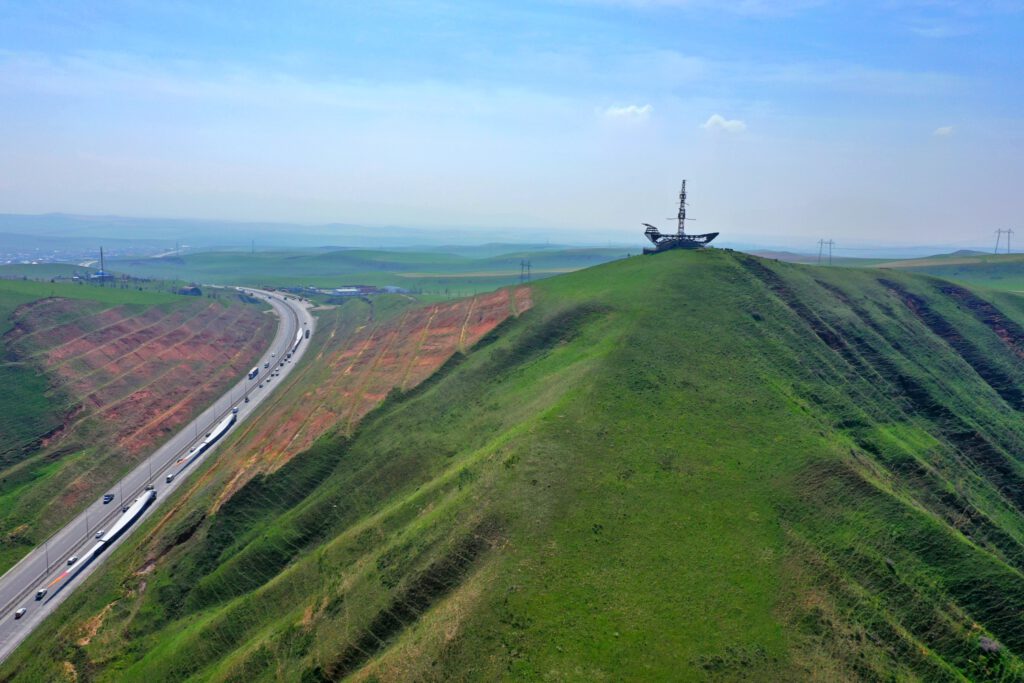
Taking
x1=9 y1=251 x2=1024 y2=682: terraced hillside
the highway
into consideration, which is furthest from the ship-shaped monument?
the highway

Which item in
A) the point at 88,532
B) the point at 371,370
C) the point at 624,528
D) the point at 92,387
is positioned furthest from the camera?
the point at 92,387

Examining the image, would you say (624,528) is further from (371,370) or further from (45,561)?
(45,561)

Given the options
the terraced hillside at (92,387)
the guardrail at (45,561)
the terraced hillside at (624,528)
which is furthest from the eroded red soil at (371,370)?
the terraced hillside at (92,387)

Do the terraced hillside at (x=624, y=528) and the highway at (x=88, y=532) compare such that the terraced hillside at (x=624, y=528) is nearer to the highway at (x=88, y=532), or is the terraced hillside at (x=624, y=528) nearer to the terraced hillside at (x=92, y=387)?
the highway at (x=88, y=532)

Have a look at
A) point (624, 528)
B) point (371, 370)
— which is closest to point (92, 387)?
point (371, 370)

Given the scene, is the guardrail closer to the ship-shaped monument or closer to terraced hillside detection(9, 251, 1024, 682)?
terraced hillside detection(9, 251, 1024, 682)

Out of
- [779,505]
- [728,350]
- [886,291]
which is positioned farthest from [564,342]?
[886,291]

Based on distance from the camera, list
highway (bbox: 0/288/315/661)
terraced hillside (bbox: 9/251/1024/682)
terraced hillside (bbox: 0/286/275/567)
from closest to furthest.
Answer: terraced hillside (bbox: 9/251/1024/682) < highway (bbox: 0/288/315/661) < terraced hillside (bbox: 0/286/275/567)
